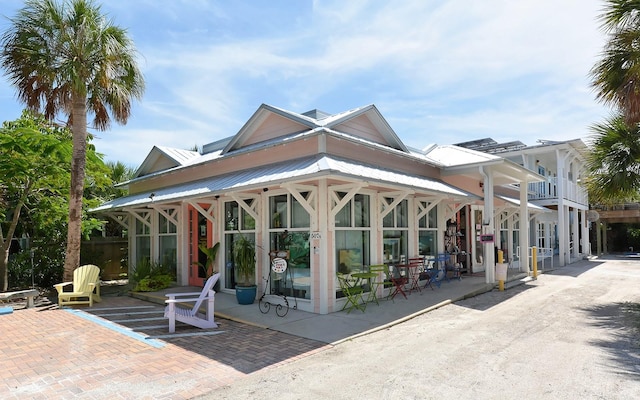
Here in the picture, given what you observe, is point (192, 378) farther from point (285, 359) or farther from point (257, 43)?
point (257, 43)

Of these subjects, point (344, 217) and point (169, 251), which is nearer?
point (344, 217)

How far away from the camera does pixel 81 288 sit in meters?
10.1

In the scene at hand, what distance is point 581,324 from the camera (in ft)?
24.1

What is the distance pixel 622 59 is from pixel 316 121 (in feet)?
22.3

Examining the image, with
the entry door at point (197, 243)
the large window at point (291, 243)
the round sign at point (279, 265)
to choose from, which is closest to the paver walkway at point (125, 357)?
the round sign at point (279, 265)

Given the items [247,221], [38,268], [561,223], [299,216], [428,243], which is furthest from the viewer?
[561,223]

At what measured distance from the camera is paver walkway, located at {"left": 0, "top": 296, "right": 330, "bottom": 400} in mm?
4578

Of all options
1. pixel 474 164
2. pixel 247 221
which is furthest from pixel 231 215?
pixel 474 164

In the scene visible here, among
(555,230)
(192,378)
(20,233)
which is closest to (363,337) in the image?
(192,378)

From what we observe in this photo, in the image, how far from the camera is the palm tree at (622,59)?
8.13 metres

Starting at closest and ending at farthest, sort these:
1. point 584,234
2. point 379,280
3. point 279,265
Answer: point 279,265, point 379,280, point 584,234

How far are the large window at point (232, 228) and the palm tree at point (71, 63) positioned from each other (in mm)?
4021

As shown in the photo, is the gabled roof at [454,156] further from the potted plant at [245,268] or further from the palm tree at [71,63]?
the palm tree at [71,63]

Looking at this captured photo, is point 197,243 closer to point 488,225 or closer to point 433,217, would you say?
point 433,217
